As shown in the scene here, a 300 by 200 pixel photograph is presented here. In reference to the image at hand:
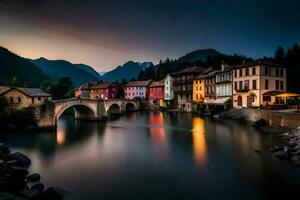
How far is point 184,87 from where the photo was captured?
275 ft

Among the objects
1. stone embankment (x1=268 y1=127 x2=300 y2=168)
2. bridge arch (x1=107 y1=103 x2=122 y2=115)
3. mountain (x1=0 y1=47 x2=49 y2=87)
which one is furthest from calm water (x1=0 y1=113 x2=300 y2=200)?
mountain (x1=0 y1=47 x2=49 y2=87)

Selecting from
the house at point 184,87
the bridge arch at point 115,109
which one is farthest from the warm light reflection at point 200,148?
the bridge arch at point 115,109

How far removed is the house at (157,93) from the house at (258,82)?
43769 mm

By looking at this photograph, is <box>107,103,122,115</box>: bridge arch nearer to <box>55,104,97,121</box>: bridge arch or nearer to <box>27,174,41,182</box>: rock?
<box>55,104,97,121</box>: bridge arch

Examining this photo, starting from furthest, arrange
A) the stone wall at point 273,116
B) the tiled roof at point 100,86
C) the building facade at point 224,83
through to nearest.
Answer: the tiled roof at point 100,86, the building facade at point 224,83, the stone wall at point 273,116

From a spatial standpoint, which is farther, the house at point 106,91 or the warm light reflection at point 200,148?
the house at point 106,91

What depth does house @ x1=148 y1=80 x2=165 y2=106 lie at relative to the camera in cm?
9662

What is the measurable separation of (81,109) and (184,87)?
39.4 m

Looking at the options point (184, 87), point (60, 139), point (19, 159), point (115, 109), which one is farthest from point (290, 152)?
point (115, 109)

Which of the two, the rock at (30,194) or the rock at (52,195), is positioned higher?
the rock at (30,194)

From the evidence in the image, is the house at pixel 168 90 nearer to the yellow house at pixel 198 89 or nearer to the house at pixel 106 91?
the yellow house at pixel 198 89

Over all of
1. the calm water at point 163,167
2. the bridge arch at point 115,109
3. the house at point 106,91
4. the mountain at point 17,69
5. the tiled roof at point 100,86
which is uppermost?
the mountain at point 17,69

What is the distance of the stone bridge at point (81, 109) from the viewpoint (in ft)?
140

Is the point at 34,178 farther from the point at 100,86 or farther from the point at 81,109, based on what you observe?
the point at 100,86
